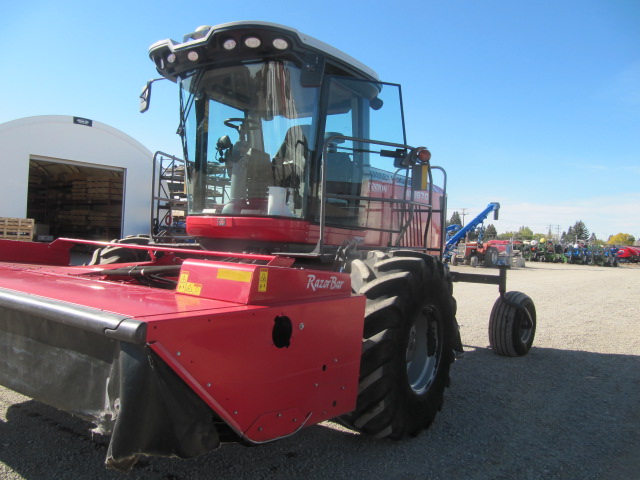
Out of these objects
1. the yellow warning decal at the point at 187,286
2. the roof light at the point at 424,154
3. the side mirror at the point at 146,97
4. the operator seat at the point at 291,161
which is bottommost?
the yellow warning decal at the point at 187,286

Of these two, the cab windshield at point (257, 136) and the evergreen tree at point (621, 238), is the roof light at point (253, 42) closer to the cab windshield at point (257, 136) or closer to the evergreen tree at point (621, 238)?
the cab windshield at point (257, 136)

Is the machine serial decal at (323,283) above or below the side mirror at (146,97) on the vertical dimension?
below

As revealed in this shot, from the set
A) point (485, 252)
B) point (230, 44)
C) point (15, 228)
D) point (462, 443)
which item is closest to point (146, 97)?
point (230, 44)

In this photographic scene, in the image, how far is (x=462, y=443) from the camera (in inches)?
140

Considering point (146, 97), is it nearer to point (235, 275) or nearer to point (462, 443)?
point (235, 275)

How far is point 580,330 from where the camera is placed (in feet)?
26.9

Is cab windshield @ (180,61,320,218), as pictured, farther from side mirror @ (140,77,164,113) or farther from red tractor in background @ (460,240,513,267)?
red tractor in background @ (460,240,513,267)

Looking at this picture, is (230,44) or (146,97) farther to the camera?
(146,97)

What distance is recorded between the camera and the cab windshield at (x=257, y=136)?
13.0ft

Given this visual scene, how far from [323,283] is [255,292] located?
1.78 feet

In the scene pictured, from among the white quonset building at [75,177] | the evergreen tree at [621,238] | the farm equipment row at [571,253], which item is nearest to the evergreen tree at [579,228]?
the evergreen tree at [621,238]

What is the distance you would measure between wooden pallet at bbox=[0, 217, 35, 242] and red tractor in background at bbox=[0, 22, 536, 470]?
38.2ft

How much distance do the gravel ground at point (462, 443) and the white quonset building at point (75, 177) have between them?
40.3 ft

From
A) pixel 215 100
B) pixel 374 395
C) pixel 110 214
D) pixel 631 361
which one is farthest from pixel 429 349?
pixel 110 214
